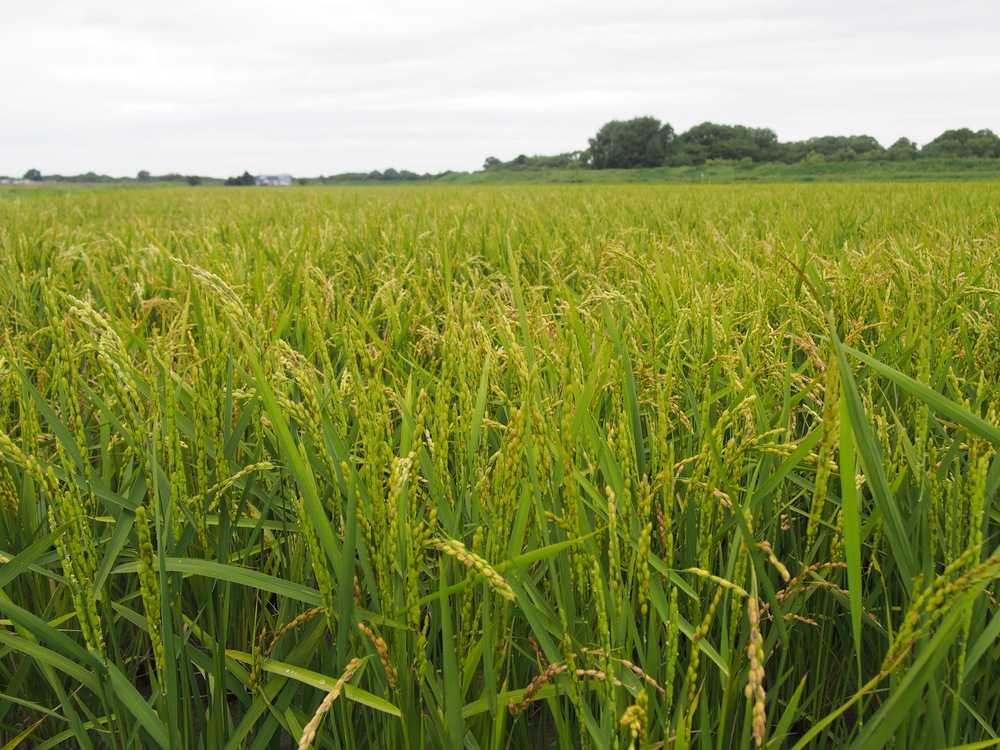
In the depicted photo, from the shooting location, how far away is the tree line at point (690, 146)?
46.8 meters

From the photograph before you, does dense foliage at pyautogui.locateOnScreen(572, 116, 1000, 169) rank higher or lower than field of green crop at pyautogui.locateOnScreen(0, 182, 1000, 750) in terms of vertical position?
higher

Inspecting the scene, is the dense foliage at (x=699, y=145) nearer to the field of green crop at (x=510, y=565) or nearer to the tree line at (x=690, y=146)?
the tree line at (x=690, y=146)

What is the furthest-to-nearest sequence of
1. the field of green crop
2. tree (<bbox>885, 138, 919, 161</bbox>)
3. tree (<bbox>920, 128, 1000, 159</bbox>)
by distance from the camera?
tree (<bbox>920, 128, 1000, 159</bbox>)
tree (<bbox>885, 138, 919, 161</bbox>)
the field of green crop

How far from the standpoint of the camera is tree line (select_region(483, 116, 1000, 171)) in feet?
153

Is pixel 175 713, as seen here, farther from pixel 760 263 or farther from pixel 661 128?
pixel 661 128

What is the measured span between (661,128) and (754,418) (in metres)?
57.8

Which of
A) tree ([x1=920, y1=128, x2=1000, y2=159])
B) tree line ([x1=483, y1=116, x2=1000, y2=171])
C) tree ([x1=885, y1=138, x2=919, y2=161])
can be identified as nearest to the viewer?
tree ([x1=885, y1=138, x2=919, y2=161])

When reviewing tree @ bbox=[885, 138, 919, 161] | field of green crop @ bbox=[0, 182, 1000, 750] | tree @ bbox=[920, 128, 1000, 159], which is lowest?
field of green crop @ bbox=[0, 182, 1000, 750]

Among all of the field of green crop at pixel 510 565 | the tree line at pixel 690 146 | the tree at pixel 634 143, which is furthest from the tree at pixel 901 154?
the field of green crop at pixel 510 565

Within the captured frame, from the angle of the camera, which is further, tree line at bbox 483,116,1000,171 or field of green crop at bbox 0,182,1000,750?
tree line at bbox 483,116,1000,171

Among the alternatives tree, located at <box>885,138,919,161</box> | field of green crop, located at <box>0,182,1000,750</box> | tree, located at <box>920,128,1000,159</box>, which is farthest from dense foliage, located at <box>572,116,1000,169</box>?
field of green crop, located at <box>0,182,1000,750</box>

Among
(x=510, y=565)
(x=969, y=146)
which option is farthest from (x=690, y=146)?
(x=510, y=565)

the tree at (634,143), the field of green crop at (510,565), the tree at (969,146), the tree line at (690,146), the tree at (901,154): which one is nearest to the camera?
the field of green crop at (510,565)

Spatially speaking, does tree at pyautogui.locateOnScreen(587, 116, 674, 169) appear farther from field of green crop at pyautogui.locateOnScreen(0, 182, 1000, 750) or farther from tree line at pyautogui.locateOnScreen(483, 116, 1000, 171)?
field of green crop at pyautogui.locateOnScreen(0, 182, 1000, 750)
